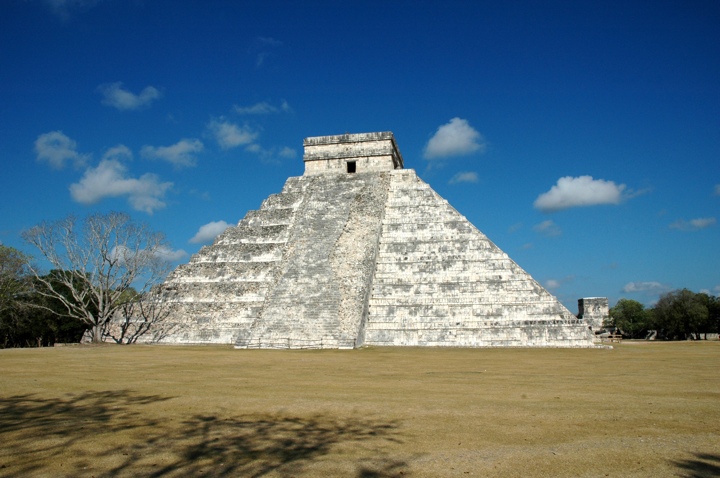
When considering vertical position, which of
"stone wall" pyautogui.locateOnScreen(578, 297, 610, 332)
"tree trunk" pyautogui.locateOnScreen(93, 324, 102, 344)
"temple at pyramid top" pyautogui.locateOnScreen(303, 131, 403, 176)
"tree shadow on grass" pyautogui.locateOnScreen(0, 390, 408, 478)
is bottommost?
"tree shadow on grass" pyautogui.locateOnScreen(0, 390, 408, 478)

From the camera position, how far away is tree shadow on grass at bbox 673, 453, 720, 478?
4.02 meters

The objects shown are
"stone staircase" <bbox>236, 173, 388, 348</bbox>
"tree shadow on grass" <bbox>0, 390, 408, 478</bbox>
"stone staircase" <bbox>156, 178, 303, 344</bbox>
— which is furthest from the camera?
"stone staircase" <bbox>156, 178, 303, 344</bbox>

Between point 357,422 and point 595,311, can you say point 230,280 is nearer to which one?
point 357,422

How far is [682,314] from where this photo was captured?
40969 mm

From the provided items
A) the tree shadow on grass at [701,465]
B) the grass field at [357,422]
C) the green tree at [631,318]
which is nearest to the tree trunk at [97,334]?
the grass field at [357,422]

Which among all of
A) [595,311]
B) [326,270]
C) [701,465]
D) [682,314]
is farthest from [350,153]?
[682,314]

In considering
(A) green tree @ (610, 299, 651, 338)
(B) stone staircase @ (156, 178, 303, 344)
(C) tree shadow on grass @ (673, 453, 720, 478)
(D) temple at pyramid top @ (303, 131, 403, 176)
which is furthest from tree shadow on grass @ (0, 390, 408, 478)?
(A) green tree @ (610, 299, 651, 338)

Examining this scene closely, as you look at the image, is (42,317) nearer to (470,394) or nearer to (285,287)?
(285,287)

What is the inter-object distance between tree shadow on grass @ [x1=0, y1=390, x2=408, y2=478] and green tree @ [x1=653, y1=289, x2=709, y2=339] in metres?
42.6

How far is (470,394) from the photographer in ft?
25.4

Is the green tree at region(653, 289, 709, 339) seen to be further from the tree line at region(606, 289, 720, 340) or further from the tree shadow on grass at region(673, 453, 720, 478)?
the tree shadow on grass at region(673, 453, 720, 478)

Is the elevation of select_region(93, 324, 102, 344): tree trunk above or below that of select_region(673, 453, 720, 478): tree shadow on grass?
above

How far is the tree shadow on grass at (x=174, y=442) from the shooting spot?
4.21 m

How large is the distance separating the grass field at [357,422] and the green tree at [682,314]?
34.6 m
